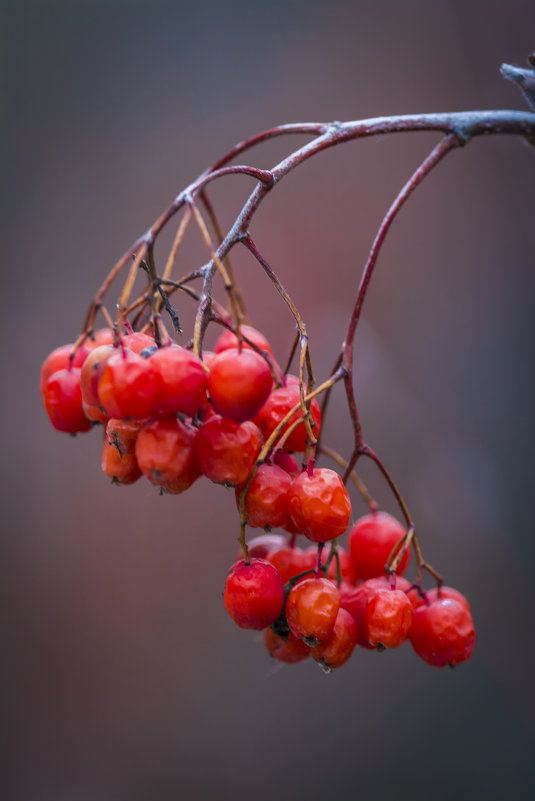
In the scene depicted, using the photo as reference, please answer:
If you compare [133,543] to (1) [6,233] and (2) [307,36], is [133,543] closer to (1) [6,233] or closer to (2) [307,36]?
(1) [6,233]

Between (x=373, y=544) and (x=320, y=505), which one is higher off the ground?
(x=320, y=505)

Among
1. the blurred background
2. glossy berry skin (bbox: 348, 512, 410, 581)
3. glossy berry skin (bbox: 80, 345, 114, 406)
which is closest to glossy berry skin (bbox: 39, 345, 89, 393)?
glossy berry skin (bbox: 80, 345, 114, 406)

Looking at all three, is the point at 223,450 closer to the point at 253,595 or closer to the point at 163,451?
the point at 163,451

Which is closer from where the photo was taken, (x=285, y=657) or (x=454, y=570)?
(x=285, y=657)

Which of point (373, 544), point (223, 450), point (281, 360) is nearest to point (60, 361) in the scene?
point (223, 450)

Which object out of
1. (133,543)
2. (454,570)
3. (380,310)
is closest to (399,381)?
(380,310)
